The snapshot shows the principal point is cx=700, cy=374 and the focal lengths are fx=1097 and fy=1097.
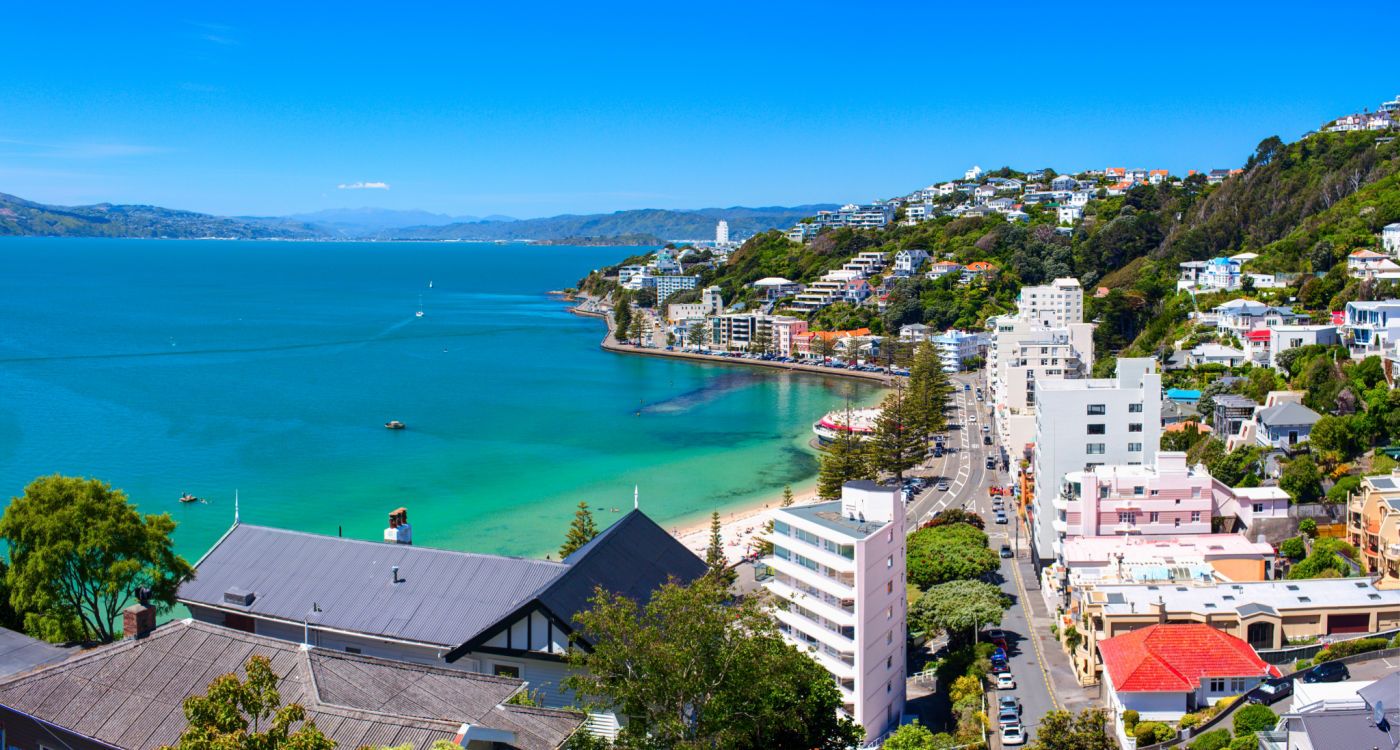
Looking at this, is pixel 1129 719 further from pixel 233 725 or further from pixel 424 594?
pixel 233 725

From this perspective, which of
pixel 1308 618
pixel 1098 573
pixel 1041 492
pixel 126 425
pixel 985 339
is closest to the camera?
pixel 1308 618

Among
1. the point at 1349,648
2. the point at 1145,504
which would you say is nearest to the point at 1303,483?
the point at 1145,504

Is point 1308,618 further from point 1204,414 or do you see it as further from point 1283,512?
point 1204,414

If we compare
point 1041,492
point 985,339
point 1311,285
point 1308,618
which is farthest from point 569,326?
point 1308,618

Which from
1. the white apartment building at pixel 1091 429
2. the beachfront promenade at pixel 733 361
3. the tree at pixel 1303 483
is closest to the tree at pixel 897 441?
the white apartment building at pixel 1091 429

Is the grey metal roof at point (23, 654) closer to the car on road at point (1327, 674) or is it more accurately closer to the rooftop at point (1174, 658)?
the rooftop at point (1174, 658)
